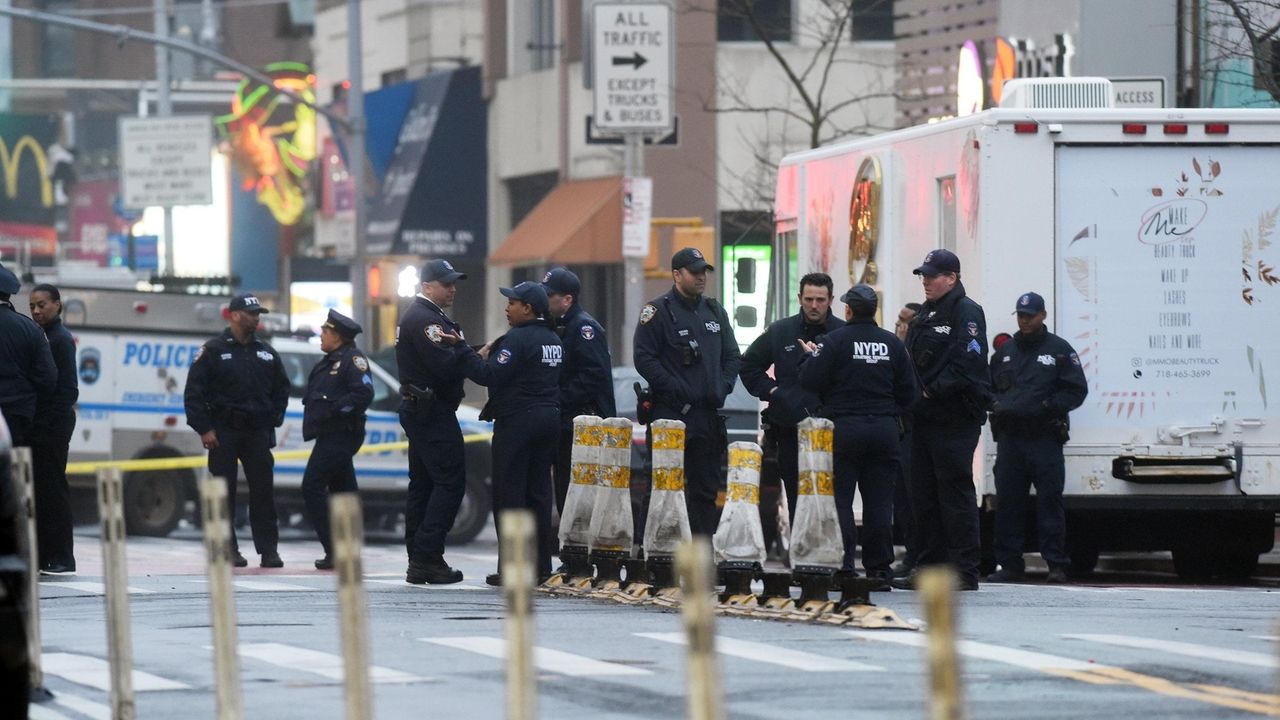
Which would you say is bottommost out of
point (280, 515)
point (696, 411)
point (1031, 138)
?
point (280, 515)

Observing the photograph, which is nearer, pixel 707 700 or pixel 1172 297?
pixel 707 700

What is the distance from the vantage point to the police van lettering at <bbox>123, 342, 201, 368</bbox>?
75.6 feet

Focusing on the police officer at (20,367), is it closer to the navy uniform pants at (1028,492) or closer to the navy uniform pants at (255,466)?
the navy uniform pants at (255,466)

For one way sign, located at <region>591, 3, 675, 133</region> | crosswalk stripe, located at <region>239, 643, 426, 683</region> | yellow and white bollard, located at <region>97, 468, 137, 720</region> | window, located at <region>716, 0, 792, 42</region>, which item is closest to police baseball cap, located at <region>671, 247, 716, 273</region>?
crosswalk stripe, located at <region>239, 643, 426, 683</region>

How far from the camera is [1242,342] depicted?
15.4 meters

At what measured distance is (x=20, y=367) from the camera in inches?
605

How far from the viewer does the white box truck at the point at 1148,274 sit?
1523cm

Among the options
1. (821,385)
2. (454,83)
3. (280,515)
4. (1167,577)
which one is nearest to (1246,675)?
(821,385)

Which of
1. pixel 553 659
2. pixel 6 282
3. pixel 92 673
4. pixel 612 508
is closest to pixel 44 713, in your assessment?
pixel 92 673

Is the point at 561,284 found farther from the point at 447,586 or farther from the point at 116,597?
the point at 116,597

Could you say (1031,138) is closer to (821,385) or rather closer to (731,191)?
(821,385)

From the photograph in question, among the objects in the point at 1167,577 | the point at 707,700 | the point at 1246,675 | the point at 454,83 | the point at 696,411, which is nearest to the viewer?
the point at 707,700

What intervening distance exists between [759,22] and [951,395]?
17818 millimetres

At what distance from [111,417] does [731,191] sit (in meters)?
11.2
